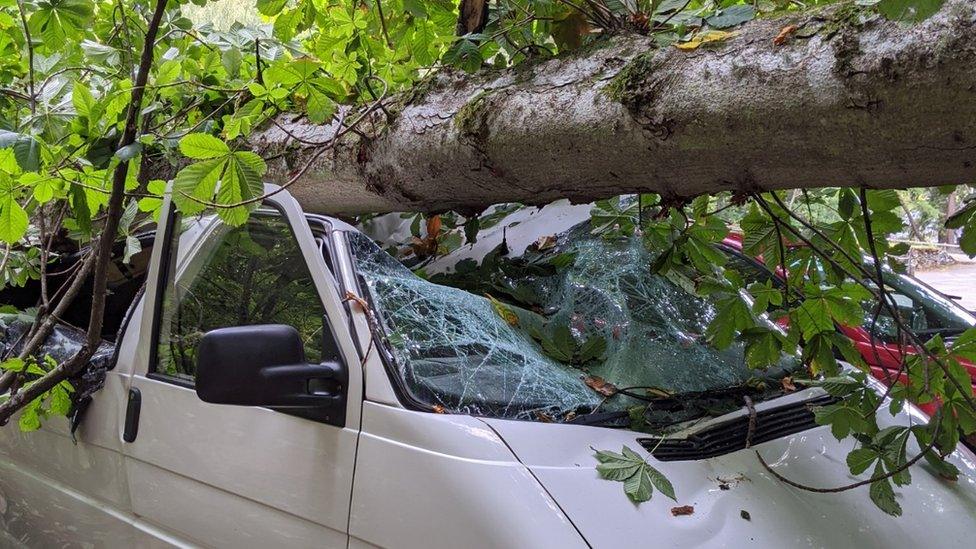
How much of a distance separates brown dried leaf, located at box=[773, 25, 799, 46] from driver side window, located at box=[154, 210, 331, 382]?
132 cm

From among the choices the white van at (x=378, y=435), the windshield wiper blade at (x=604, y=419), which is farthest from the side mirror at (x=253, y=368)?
the windshield wiper blade at (x=604, y=419)

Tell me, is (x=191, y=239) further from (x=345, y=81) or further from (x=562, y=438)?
(x=562, y=438)

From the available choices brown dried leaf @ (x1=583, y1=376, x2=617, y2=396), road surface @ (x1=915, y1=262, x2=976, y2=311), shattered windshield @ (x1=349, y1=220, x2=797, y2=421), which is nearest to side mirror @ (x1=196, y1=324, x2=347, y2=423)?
shattered windshield @ (x1=349, y1=220, x2=797, y2=421)

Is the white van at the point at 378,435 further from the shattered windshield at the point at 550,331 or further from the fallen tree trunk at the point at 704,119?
the fallen tree trunk at the point at 704,119

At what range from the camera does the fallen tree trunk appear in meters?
1.44

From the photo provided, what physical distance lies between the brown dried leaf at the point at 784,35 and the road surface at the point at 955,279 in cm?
1253

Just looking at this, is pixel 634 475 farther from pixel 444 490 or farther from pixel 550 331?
pixel 550 331

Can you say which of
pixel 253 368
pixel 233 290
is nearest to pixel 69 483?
pixel 233 290

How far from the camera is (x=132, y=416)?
8.48 ft

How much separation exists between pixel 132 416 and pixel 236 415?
531mm

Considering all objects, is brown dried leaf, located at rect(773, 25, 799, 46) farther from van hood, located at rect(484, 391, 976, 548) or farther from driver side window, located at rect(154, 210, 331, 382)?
driver side window, located at rect(154, 210, 331, 382)

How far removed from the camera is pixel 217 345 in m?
1.91

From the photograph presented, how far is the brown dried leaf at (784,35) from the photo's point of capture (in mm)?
1659

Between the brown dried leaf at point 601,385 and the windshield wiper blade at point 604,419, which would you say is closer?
the windshield wiper blade at point 604,419
